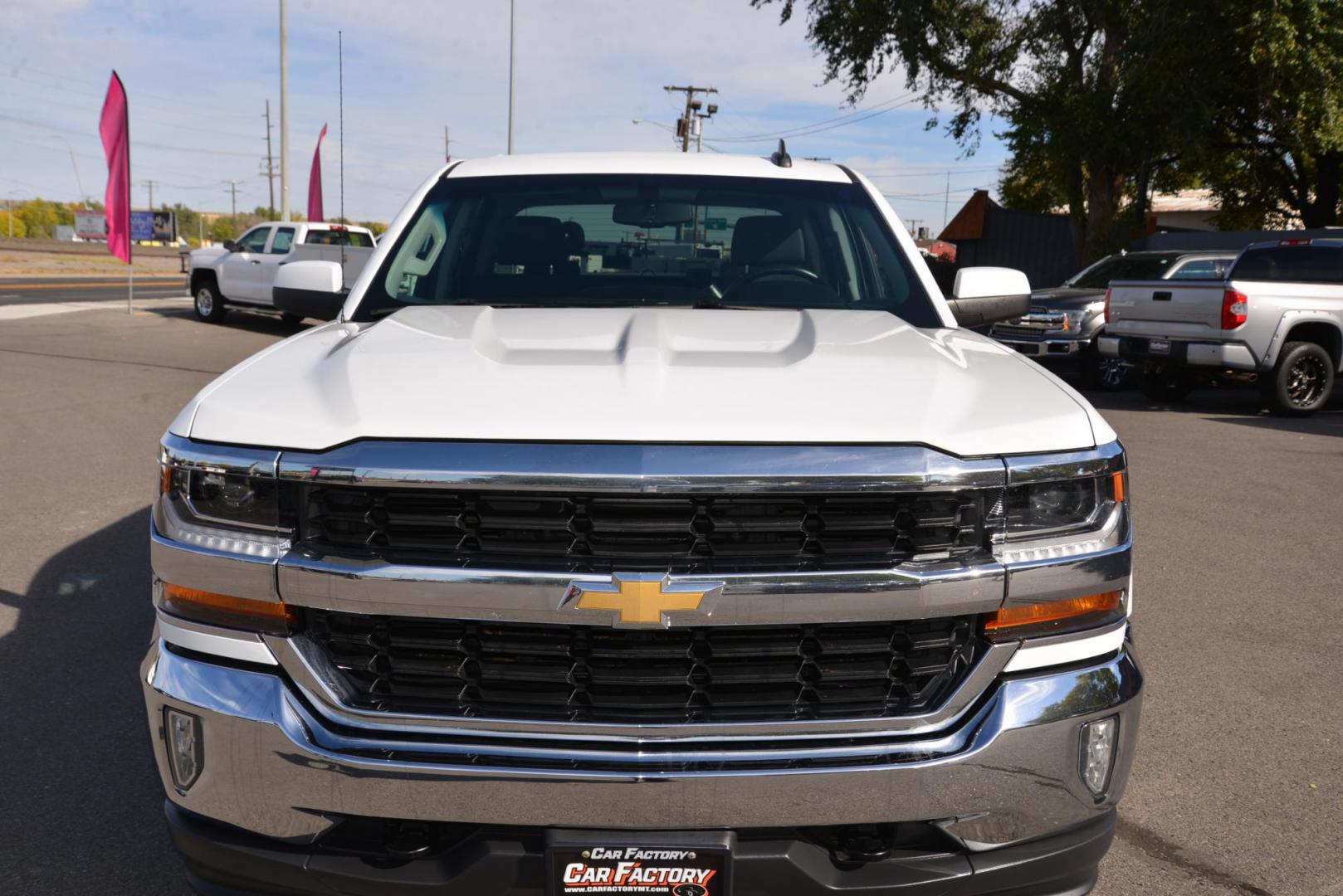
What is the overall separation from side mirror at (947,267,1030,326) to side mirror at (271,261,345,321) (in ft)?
6.76

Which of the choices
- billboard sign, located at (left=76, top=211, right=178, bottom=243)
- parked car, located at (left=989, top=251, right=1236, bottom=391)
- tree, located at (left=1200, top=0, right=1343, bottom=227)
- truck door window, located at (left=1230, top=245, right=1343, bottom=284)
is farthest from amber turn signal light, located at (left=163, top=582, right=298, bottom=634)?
billboard sign, located at (left=76, top=211, right=178, bottom=243)

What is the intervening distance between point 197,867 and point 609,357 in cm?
129

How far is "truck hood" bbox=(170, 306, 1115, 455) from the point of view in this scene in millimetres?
2096

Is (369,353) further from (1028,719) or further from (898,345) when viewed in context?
(1028,719)

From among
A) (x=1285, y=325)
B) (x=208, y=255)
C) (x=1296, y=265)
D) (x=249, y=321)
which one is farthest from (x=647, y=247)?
(x=249, y=321)

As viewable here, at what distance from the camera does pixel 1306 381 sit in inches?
496

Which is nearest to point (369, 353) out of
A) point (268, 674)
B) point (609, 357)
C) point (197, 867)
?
point (609, 357)

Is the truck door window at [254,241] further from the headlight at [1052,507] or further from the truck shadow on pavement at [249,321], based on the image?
the headlight at [1052,507]

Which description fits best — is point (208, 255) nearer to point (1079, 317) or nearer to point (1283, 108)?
point (1079, 317)

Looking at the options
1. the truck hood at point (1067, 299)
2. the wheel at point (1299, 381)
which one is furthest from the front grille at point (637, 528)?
the truck hood at point (1067, 299)

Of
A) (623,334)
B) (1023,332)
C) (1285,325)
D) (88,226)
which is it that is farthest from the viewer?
(88,226)

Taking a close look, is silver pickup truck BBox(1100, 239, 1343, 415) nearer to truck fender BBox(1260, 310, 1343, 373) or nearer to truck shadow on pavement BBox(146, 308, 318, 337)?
truck fender BBox(1260, 310, 1343, 373)

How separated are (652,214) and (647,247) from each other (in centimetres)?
12

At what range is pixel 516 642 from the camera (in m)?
2.09
